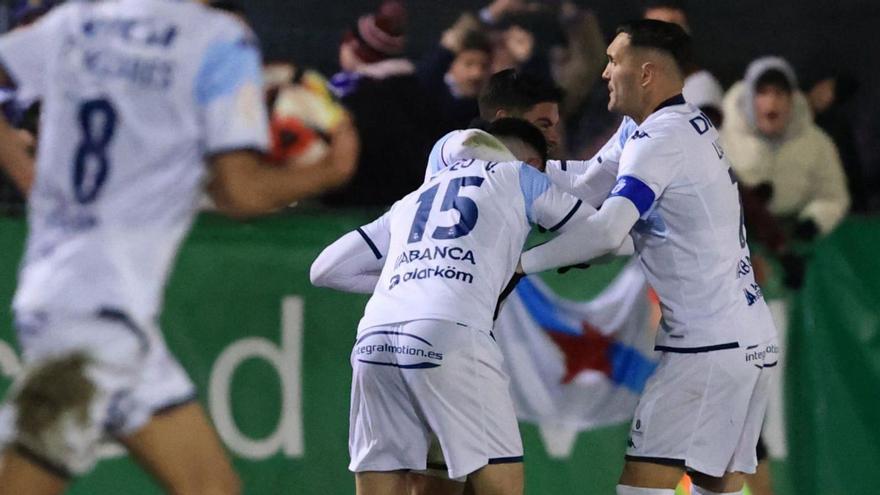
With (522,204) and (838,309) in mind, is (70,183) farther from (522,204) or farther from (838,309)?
(838,309)

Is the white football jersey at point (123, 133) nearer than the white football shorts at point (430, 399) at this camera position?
Yes

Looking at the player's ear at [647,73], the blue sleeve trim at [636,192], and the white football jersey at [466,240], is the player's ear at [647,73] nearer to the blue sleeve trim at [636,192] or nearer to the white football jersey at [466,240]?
the blue sleeve trim at [636,192]

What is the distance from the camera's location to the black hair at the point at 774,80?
25.8ft

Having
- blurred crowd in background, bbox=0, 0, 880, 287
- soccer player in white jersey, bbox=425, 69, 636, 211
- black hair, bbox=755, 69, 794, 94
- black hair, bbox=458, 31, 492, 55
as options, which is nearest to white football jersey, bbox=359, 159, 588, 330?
soccer player in white jersey, bbox=425, 69, 636, 211

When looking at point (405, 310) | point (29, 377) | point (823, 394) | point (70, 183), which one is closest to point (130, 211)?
point (70, 183)

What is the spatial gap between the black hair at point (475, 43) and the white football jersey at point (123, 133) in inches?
150

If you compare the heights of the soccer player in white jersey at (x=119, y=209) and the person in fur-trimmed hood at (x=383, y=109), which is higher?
the soccer player in white jersey at (x=119, y=209)

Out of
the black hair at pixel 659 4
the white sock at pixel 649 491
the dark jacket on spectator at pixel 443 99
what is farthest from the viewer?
the black hair at pixel 659 4

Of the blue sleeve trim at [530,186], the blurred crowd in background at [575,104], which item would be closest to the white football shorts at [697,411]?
the blue sleeve trim at [530,186]

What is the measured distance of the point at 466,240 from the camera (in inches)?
189

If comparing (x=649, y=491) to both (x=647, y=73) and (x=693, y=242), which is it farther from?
(x=647, y=73)

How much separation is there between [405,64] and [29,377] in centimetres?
381

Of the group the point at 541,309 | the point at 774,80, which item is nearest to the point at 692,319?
the point at 541,309

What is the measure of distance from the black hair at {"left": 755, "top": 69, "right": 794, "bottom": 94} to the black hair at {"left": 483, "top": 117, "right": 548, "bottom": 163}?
296cm
